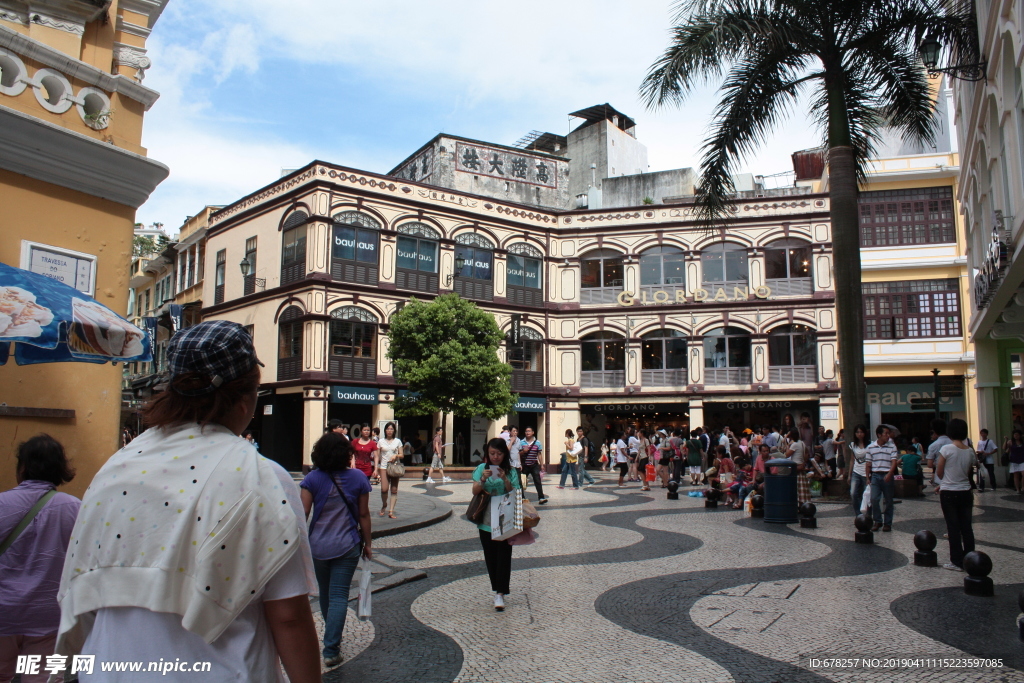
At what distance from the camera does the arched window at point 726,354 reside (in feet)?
110

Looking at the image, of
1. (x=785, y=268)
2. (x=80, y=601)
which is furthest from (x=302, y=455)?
(x=80, y=601)

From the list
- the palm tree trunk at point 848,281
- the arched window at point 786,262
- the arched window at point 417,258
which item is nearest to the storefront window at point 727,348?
the arched window at point 786,262

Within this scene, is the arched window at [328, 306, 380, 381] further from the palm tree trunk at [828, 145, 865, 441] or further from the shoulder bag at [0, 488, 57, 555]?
the shoulder bag at [0, 488, 57, 555]

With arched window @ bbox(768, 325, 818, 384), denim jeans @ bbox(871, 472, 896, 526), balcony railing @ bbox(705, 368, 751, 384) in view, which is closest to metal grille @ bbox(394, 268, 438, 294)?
balcony railing @ bbox(705, 368, 751, 384)

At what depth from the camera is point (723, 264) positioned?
113 ft

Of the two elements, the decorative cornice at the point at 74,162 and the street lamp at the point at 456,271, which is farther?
the street lamp at the point at 456,271

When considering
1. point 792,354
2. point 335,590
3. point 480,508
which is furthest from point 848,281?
point 792,354

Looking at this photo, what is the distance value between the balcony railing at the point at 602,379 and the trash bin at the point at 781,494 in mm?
21687

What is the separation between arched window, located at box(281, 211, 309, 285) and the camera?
3027 cm

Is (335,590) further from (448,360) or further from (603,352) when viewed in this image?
(603,352)

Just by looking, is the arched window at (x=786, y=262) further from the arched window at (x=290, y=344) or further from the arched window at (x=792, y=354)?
the arched window at (x=290, y=344)

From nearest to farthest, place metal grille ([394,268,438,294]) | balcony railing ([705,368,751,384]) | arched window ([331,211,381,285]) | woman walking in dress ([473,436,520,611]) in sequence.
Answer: woman walking in dress ([473,436,520,611]) < arched window ([331,211,381,285]) < metal grille ([394,268,438,294]) < balcony railing ([705,368,751,384])

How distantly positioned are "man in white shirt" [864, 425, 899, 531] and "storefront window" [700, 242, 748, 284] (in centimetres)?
2352

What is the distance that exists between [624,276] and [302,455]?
16.0 meters
